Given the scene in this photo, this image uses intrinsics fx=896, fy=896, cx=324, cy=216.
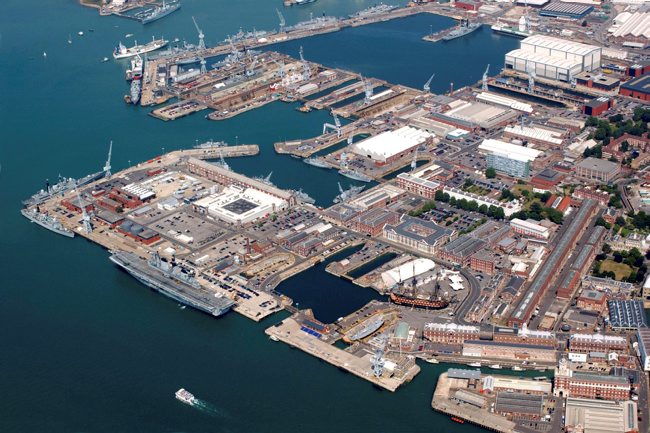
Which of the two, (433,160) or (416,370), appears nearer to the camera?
(416,370)

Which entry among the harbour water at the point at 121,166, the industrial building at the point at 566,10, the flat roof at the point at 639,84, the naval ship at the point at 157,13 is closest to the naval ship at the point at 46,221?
the harbour water at the point at 121,166

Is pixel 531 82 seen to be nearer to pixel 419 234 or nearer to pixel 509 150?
pixel 509 150

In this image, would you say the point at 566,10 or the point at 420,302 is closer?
the point at 420,302

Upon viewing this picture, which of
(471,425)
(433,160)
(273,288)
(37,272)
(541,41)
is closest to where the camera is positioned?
(471,425)

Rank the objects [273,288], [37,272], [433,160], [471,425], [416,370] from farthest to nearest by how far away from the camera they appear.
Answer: [433,160] < [37,272] < [273,288] < [416,370] < [471,425]

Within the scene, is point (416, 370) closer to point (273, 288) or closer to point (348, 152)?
point (273, 288)

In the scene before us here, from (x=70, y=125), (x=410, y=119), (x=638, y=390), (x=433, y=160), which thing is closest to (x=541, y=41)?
(x=410, y=119)

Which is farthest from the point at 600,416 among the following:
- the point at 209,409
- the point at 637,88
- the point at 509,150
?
the point at 637,88
